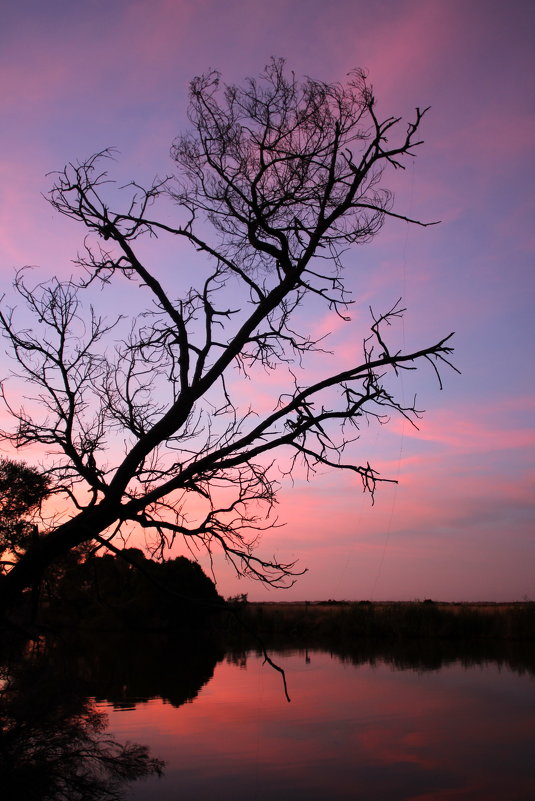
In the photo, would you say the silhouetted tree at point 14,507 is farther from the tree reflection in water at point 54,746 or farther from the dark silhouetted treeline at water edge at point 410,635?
the dark silhouetted treeline at water edge at point 410,635

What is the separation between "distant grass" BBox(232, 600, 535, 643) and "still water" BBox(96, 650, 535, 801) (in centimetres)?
1012

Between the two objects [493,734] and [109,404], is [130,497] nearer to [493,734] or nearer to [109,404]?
[109,404]

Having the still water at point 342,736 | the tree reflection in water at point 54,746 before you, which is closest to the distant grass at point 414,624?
the still water at point 342,736

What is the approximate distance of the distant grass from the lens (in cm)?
3047

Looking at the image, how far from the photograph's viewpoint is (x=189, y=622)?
131 feet

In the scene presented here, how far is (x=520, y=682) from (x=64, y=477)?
17.5m

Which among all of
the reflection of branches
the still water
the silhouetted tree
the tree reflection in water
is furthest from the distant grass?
the silhouetted tree

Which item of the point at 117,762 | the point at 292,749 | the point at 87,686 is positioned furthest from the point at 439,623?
the point at 117,762

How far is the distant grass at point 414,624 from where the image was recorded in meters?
30.5

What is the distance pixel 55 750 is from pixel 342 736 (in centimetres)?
563

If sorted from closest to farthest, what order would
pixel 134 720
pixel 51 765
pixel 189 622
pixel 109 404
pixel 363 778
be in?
pixel 109 404 < pixel 51 765 < pixel 363 778 < pixel 134 720 < pixel 189 622

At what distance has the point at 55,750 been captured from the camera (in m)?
9.45

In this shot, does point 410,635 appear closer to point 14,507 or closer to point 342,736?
point 342,736

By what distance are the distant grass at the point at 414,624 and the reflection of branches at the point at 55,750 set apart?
17.4m
